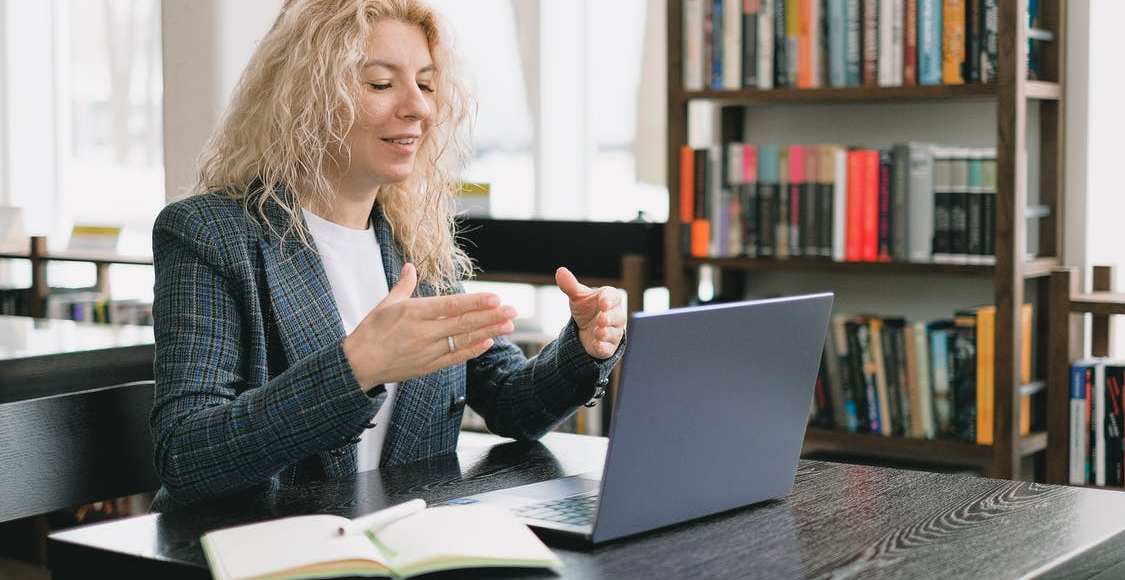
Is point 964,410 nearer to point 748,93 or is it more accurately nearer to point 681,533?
point 748,93

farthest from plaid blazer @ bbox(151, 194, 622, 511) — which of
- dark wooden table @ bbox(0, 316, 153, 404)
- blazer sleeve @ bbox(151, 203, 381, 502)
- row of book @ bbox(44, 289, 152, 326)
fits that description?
row of book @ bbox(44, 289, 152, 326)

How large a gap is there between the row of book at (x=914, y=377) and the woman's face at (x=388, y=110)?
140cm

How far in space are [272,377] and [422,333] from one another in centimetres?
43

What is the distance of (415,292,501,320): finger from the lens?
122 cm

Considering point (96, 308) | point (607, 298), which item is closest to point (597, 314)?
point (607, 298)

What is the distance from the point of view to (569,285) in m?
1.45

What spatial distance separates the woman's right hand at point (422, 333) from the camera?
1.23m

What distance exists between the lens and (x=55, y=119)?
18.7 feet

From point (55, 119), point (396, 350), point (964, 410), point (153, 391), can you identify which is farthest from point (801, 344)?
point (55, 119)

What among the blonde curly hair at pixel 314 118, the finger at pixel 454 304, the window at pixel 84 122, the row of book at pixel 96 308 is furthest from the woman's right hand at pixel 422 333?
the window at pixel 84 122

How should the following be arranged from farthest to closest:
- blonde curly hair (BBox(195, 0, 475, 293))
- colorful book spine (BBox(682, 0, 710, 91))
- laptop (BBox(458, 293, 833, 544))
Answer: colorful book spine (BBox(682, 0, 710, 91)) → blonde curly hair (BBox(195, 0, 475, 293)) → laptop (BBox(458, 293, 833, 544))

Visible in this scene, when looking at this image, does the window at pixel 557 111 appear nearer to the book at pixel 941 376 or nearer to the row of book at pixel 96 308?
the book at pixel 941 376

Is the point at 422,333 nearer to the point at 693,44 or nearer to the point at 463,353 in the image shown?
the point at 463,353

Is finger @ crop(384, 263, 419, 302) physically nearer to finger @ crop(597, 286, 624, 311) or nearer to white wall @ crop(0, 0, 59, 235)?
finger @ crop(597, 286, 624, 311)
